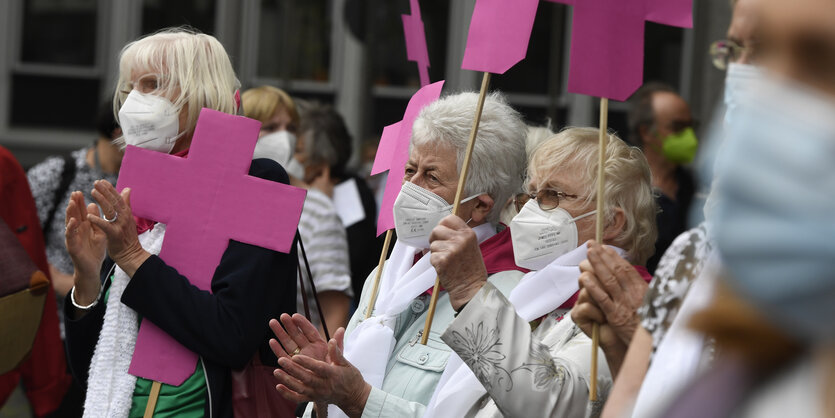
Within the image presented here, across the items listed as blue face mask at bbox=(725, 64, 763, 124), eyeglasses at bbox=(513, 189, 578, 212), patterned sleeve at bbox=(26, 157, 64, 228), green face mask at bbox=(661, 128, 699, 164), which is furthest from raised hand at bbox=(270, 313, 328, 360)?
green face mask at bbox=(661, 128, 699, 164)

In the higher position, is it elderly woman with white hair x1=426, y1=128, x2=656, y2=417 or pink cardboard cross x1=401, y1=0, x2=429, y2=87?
pink cardboard cross x1=401, y1=0, x2=429, y2=87

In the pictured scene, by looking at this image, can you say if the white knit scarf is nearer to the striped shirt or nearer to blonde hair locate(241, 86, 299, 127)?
the striped shirt

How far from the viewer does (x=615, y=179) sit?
2.76 m

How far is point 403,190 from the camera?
2.94m

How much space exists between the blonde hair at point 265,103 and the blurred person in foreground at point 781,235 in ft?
12.9

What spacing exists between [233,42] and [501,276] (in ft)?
18.3

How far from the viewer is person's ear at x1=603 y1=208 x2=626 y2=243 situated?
272 cm

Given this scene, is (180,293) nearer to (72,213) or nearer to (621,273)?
(72,213)

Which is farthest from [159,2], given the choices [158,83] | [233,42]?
[158,83]

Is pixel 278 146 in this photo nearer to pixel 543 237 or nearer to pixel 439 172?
pixel 439 172

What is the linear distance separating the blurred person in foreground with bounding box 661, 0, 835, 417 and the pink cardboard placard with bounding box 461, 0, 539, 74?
154cm

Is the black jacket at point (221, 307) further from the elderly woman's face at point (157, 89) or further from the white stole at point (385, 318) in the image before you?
the elderly woman's face at point (157, 89)

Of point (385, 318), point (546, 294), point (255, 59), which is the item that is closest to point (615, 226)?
point (546, 294)

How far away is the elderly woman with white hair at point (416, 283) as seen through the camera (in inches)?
102
